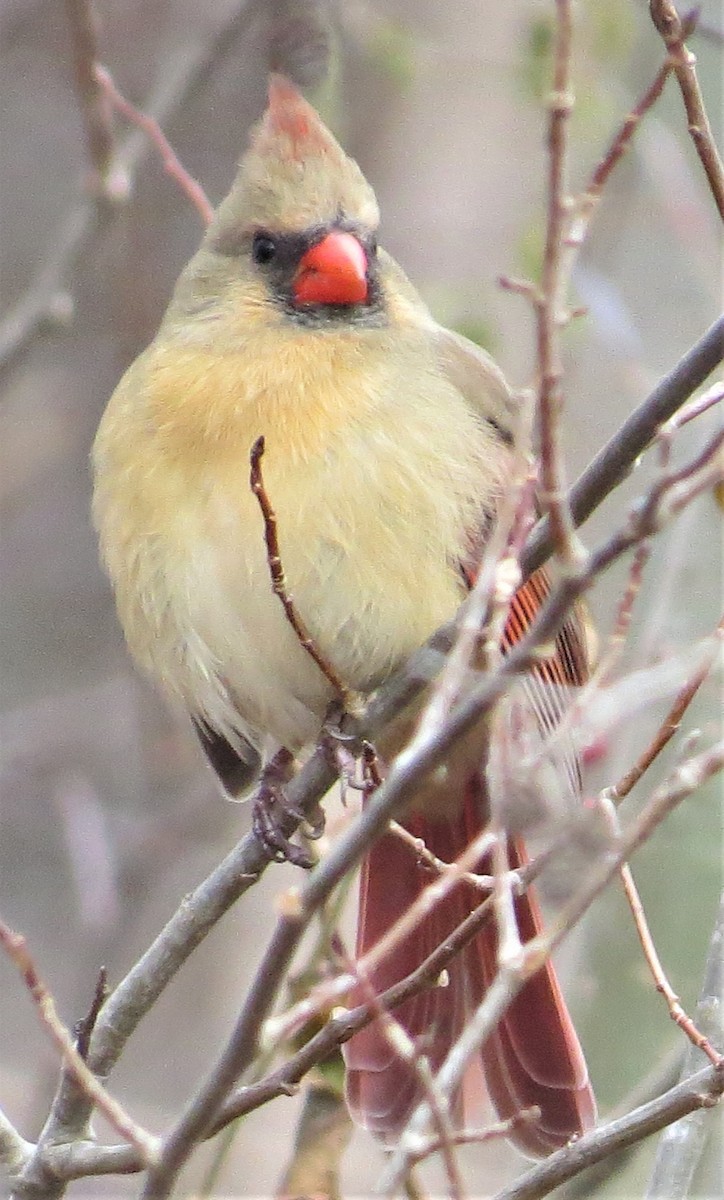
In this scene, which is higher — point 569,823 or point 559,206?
point 559,206

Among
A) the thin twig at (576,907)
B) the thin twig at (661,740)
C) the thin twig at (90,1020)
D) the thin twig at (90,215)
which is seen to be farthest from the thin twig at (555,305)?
the thin twig at (90,215)

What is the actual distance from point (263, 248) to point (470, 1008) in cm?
124

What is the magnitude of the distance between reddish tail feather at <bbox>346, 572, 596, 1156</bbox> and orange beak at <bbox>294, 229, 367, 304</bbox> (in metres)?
0.52

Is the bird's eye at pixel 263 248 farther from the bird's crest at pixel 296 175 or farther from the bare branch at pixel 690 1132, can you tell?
the bare branch at pixel 690 1132

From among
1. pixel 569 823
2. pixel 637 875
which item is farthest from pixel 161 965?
pixel 637 875

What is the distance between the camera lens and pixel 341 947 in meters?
1.77

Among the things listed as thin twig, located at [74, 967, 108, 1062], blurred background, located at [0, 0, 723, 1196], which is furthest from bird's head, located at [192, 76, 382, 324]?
thin twig, located at [74, 967, 108, 1062]

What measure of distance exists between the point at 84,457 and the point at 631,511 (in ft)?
12.2

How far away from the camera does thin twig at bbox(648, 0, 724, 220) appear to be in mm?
1820

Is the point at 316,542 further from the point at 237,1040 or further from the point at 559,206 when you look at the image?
the point at 559,206

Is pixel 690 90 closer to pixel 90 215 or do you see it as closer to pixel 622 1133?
pixel 622 1133

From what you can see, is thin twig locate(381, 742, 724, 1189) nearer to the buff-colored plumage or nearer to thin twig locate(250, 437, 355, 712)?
thin twig locate(250, 437, 355, 712)

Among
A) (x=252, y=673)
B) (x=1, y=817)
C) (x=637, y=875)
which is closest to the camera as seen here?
(x=252, y=673)

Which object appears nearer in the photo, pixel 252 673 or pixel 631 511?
pixel 631 511
